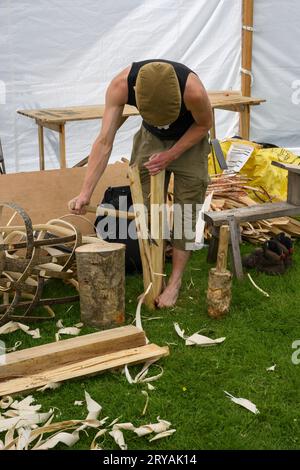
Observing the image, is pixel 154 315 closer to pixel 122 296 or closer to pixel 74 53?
pixel 122 296

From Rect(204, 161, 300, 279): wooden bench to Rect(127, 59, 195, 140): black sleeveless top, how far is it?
2.54ft

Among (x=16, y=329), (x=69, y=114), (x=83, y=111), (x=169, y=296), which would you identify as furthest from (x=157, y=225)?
(x=83, y=111)

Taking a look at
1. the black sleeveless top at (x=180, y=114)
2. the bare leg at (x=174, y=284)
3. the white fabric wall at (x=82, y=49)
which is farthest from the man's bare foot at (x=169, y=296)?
the white fabric wall at (x=82, y=49)

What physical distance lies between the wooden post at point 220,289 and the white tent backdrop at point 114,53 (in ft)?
11.3

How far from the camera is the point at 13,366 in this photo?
3.27 m

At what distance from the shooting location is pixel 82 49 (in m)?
6.89

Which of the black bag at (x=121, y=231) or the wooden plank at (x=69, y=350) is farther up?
the black bag at (x=121, y=231)

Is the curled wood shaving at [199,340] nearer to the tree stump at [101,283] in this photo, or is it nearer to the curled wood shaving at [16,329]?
the tree stump at [101,283]

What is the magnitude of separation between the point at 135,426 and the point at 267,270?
2.20 m

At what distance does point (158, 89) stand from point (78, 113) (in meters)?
2.37

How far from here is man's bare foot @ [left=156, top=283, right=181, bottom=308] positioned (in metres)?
4.25

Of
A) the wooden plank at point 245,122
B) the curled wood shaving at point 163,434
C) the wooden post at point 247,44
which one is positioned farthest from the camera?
the wooden post at point 247,44

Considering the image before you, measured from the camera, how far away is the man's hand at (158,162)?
160 inches

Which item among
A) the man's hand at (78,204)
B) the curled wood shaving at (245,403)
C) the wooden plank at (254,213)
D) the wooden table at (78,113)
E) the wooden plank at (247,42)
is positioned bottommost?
the curled wood shaving at (245,403)
